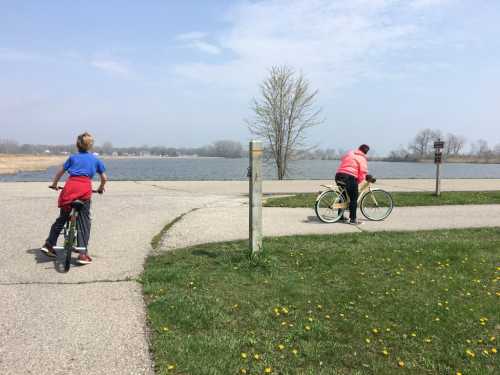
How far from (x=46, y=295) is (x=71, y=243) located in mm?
980

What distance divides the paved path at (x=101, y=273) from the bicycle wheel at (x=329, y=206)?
0.36m

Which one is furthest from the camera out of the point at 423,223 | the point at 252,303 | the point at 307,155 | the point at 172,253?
→ the point at 307,155

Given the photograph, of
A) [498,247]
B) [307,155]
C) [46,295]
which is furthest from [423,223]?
[307,155]

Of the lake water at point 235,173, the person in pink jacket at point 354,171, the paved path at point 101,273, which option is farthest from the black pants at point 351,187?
the lake water at point 235,173

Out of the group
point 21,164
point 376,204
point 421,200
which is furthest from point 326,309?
point 21,164

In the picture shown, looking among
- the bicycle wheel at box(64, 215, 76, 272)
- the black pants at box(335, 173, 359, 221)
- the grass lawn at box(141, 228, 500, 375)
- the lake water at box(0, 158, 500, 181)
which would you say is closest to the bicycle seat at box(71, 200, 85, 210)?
the bicycle wheel at box(64, 215, 76, 272)

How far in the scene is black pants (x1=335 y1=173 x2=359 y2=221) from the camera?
27.5ft

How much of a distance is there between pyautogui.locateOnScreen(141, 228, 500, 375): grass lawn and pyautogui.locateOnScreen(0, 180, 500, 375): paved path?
29cm

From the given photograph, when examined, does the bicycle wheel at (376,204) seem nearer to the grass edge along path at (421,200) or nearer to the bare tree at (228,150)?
the grass edge along path at (421,200)

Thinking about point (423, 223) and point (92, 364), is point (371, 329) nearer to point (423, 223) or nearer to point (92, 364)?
point (92, 364)

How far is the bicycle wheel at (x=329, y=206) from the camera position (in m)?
8.61

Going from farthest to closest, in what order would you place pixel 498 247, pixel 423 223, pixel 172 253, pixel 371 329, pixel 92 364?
pixel 423 223 → pixel 498 247 → pixel 172 253 → pixel 371 329 → pixel 92 364

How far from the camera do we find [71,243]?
5051 millimetres

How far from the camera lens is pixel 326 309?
3965 millimetres
